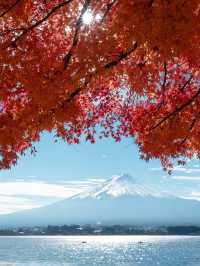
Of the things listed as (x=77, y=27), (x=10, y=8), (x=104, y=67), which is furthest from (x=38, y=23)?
(x=104, y=67)

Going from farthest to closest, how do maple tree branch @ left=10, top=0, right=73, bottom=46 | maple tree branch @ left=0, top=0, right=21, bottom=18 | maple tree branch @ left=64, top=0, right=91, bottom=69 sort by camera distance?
maple tree branch @ left=64, top=0, right=91, bottom=69 < maple tree branch @ left=10, top=0, right=73, bottom=46 < maple tree branch @ left=0, top=0, right=21, bottom=18

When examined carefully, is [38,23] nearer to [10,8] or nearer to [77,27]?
[10,8]

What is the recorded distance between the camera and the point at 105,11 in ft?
36.3

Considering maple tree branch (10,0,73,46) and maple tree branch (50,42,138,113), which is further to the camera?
maple tree branch (10,0,73,46)

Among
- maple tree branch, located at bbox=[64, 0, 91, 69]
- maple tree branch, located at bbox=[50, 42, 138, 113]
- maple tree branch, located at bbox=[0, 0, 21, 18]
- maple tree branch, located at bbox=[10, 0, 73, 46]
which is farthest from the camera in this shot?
maple tree branch, located at bbox=[64, 0, 91, 69]

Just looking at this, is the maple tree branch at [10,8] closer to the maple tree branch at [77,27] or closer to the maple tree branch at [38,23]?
the maple tree branch at [38,23]

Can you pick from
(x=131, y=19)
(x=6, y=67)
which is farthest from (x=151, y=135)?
(x=131, y=19)

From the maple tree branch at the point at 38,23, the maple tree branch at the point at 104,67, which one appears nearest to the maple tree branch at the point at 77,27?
the maple tree branch at the point at 38,23

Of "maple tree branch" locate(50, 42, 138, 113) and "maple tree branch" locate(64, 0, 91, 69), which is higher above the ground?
"maple tree branch" locate(64, 0, 91, 69)

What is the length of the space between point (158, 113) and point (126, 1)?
17.8 ft

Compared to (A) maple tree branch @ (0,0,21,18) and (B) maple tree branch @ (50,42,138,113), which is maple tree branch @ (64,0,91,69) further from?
(A) maple tree branch @ (0,0,21,18)

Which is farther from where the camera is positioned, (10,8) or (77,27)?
(77,27)

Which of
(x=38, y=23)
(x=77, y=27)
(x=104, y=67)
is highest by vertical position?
(x=77, y=27)

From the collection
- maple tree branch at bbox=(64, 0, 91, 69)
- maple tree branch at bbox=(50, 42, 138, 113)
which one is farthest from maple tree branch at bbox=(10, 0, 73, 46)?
maple tree branch at bbox=(50, 42, 138, 113)
